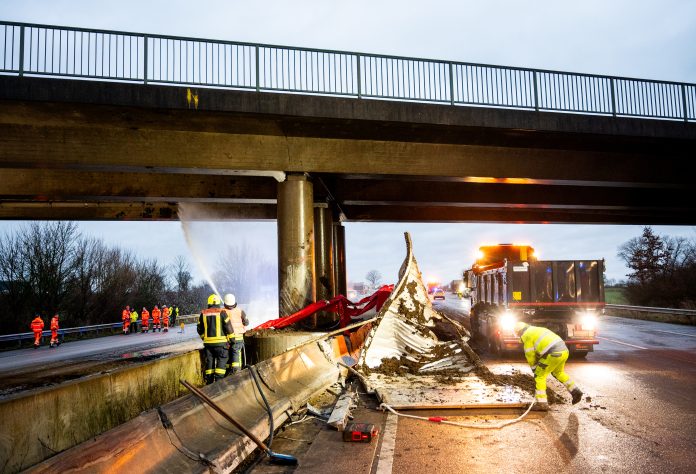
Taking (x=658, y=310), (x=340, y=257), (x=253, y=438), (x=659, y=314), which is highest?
(x=340, y=257)

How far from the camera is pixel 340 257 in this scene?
2416 centimetres

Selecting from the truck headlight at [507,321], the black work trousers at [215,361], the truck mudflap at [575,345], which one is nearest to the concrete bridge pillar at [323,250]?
the truck headlight at [507,321]

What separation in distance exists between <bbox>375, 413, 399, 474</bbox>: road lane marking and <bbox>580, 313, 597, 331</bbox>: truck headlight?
24.2ft

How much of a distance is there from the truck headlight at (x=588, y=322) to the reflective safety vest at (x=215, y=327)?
8608 mm

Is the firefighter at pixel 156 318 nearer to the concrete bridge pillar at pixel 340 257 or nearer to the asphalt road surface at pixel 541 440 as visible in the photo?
the concrete bridge pillar at pixel 340 257

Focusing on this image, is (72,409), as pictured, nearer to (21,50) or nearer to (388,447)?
(388,447)

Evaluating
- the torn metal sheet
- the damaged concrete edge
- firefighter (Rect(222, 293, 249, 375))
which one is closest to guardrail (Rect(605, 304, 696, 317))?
the torn metal sheet

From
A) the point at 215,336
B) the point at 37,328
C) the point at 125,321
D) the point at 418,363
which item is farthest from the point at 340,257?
the point at 215,336

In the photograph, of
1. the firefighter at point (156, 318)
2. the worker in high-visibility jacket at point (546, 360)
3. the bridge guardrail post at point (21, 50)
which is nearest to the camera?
the worker in high-visibility jacket at point (546, 360)

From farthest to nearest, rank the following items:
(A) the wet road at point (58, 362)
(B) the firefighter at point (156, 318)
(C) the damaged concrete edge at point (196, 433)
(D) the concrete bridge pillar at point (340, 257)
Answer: (B) the firefighter at point (156, 318) < (D) the concrete bridge pillar at point (340, 257) < (A) the wet road at point (58, 362) < (C) the damaged concrete edge at point (196, 433)

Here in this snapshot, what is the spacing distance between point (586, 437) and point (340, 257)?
60.9ft

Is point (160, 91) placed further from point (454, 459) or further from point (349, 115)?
point (454, 459)

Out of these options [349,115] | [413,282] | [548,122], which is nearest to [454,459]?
[413,282]

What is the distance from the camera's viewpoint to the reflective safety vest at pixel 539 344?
7691mm
